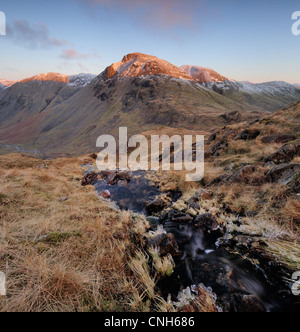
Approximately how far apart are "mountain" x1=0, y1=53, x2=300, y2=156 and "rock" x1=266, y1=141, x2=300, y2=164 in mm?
46749

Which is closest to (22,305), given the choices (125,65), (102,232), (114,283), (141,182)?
(114,283)

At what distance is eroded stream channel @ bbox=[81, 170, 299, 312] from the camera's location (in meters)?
2.93

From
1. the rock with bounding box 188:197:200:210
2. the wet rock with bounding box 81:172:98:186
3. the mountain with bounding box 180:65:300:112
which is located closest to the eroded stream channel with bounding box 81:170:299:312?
the rock with bounding box 188:197:200:210

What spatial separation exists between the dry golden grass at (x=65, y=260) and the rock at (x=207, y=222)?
218 centimetres

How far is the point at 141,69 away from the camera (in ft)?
349

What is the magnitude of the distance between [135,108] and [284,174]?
85.5m

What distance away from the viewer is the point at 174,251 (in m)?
4.55

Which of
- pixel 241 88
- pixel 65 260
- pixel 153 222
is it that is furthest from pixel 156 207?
pixel 241 88

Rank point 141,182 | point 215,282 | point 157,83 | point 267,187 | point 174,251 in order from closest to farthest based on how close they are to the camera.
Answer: point 215,282 < point 174,251 < point 267,187 < point 141,182 < point 157,83

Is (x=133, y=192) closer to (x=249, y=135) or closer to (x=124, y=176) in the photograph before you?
(x=124, y=176)

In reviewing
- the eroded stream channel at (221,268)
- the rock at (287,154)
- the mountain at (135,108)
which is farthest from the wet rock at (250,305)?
the mountain at (135,108)

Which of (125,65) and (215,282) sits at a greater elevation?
(125,65)
